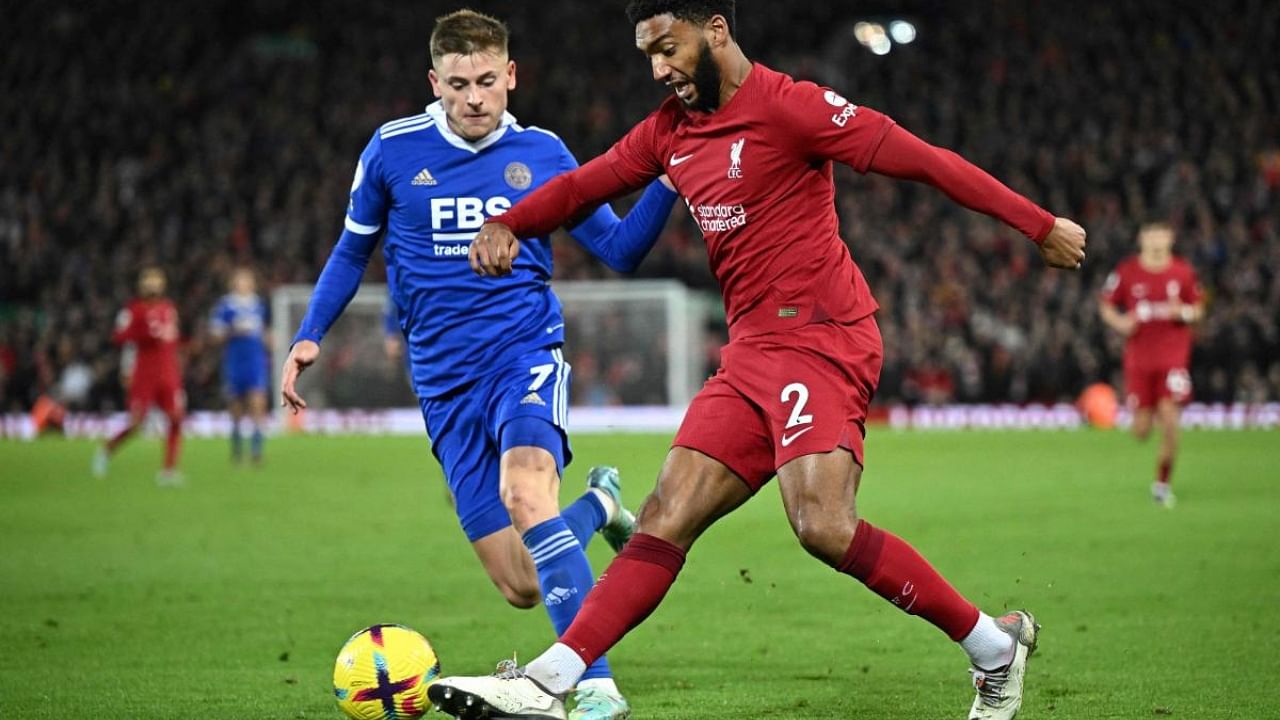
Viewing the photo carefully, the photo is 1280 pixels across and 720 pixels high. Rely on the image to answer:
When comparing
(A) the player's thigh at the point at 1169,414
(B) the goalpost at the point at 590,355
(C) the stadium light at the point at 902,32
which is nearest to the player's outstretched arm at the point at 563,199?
(A) the player's thigh at the point at 1169,414

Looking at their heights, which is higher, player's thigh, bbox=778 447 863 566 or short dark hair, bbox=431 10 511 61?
short dark hair, bbox=431 10 511 61

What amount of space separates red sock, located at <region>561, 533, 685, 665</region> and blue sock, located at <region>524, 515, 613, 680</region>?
585 millimetres

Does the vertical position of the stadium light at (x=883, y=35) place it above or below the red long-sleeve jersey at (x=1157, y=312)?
above

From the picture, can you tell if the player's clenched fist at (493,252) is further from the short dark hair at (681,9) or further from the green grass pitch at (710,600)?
the green grass pitch at (710,600)

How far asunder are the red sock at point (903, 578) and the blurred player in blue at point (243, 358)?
52.1 ft

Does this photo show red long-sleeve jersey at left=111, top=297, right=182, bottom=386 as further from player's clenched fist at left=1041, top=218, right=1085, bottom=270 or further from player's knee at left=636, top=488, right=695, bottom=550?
player's clenched fist at left=1041, top=218, right=1085, bottom=270

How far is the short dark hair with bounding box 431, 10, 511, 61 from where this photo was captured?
6.08m

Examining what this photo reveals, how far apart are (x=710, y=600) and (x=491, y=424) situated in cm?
312

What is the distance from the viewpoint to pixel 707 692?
20.6 ft

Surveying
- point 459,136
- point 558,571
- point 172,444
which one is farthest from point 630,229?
point 172,444

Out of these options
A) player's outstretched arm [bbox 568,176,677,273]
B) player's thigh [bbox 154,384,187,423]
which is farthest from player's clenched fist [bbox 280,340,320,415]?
player's thigh [bbox 154,384,187,423]

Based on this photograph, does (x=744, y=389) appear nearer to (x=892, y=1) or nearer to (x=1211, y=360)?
(x=1211, y=360)

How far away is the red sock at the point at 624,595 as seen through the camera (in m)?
4.96

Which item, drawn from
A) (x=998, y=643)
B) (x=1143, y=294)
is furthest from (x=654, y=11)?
(x=1143, y=294)
